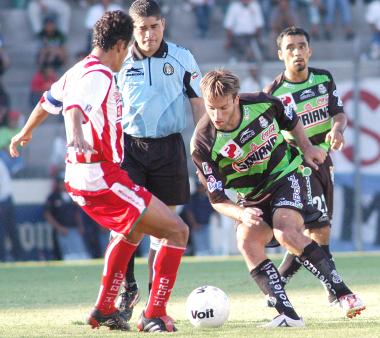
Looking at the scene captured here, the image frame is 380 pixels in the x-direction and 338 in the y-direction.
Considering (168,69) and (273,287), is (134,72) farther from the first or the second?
(273,287)

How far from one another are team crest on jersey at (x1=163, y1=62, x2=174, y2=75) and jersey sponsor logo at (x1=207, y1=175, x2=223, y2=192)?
1.09 metres

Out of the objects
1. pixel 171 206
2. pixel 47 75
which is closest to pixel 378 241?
pixel 47 75

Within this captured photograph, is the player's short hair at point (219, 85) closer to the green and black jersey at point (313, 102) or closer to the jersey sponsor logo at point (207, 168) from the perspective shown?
the jersey sponsor logo at point (207, 168)

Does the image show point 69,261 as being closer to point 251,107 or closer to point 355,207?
point 355,207

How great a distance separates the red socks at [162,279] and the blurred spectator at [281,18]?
42.2 ft

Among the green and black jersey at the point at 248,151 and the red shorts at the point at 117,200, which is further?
the green and black jersey at the point at 248,151

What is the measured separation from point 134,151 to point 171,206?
1.70 ft

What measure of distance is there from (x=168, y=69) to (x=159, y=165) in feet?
2.41

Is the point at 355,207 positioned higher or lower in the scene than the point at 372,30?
lower

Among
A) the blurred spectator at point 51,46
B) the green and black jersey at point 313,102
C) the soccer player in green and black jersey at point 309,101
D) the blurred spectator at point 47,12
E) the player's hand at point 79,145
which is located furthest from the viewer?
the blurred spectator at point 47,12

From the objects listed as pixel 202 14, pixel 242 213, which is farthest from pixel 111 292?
pixel 202 14

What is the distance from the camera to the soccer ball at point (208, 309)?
24.0ft

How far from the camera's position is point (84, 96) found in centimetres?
678

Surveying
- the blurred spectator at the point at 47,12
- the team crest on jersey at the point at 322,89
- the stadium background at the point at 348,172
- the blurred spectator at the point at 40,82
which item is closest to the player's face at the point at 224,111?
the team crest on jersey at the point at 322,89
